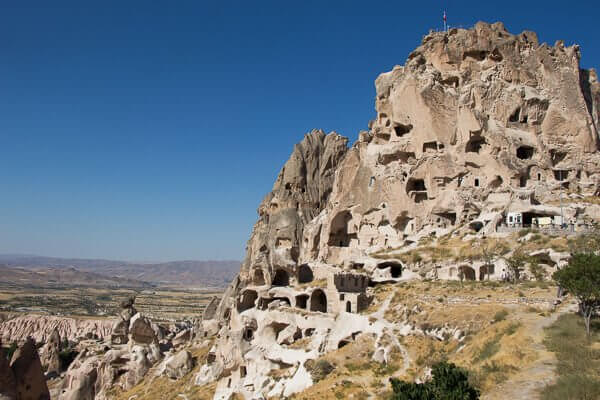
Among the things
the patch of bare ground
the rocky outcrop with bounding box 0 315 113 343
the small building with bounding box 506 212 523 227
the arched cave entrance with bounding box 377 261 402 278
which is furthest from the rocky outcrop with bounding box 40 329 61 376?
the small building with bounding box 506 212 523 227

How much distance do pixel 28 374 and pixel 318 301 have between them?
2202 cm

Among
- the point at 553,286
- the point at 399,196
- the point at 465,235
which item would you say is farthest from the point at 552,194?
the point at 553,286

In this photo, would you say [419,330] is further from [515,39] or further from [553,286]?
[515,39]

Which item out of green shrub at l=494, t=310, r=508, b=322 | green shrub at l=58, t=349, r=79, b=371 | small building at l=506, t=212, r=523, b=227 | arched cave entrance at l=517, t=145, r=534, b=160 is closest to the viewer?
green shrub at l=494, t=310, r=508, b=322

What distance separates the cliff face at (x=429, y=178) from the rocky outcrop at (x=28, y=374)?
11686 mm

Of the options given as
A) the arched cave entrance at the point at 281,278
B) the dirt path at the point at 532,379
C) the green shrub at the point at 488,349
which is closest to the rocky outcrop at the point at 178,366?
the arched cave entrance at the point at 281,278

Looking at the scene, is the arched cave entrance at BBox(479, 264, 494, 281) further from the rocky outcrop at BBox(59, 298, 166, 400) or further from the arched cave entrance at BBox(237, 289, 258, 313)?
the rocky outcrop at BBox(59, 298, 166, 400)

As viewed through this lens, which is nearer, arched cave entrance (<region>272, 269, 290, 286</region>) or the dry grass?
the dry grass

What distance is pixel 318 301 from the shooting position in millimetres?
43750

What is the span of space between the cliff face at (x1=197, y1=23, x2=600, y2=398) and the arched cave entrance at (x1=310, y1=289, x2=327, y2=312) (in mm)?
129

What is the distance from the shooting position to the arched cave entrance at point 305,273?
5373 cm

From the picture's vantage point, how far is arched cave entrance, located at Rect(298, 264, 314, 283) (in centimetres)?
5373

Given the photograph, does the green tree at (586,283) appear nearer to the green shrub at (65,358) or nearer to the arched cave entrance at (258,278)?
the arched cave entrance at (258,278)

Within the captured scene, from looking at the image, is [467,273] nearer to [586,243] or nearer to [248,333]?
[586,243]
